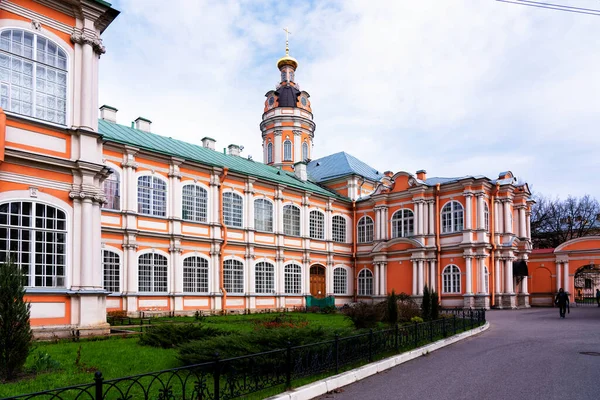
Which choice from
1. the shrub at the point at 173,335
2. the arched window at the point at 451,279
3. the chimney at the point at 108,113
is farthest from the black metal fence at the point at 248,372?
the arched window at the point at 451,279

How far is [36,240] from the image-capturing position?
1316 centimetres

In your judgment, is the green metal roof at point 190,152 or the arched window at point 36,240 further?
the green metal roof at point 190,152

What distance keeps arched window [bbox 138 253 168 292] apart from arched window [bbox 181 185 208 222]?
271 centimetres

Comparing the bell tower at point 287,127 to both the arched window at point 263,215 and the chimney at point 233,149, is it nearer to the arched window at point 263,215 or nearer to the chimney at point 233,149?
the chimney at point 233,149

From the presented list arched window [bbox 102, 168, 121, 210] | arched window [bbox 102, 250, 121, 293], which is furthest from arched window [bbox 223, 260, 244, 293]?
arched window [bbox 102, 168, 121, 210]

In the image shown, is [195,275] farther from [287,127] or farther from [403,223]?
[287,127]

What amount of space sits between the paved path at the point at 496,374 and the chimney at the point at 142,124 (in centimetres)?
2089

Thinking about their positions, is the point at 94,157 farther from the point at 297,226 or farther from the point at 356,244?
the point at 356,244

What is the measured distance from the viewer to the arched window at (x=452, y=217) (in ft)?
106

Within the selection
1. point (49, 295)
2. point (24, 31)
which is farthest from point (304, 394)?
point (24, 31)

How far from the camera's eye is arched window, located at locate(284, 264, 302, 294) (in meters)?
31.4

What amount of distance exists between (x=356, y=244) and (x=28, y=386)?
1195 inches

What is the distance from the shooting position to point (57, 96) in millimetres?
14125

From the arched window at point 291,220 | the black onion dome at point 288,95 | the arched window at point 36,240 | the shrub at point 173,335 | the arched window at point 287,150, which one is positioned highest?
the black onion dome at point 288,95
